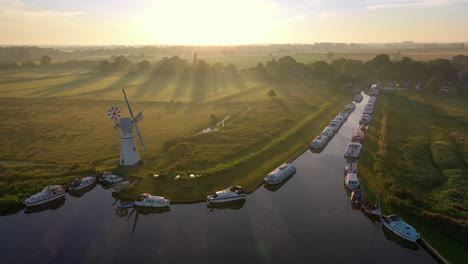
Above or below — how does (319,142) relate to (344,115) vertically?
above

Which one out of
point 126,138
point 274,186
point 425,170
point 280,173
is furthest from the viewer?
point 126,138

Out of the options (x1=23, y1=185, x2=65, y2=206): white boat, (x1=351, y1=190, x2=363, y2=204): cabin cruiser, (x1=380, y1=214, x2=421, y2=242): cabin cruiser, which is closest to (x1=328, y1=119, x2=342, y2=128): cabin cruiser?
(x1=351, y1=190, x2=363, y2=204): cabin cruiser

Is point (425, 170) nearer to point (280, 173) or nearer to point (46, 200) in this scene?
point (280, 173)

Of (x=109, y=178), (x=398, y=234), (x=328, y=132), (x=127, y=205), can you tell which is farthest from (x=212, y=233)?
(x=328, y=132)

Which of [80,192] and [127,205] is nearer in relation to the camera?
[127,205]

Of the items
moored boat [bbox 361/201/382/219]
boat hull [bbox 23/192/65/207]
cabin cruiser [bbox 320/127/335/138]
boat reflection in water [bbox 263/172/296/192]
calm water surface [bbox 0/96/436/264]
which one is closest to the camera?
calm water surface [bbox 0/96/436/264]

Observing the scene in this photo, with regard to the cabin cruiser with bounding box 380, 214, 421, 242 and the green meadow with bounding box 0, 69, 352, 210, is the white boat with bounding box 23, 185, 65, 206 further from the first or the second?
the cabin cruiser with bounding box 380, 214, 421, 242

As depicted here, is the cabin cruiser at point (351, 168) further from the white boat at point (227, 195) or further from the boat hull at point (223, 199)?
the boat hull at point (223, 199)
